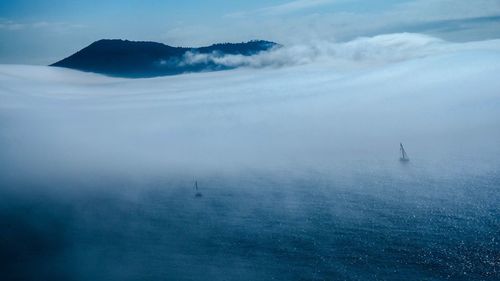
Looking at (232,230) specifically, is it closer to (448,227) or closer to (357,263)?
(357,263)

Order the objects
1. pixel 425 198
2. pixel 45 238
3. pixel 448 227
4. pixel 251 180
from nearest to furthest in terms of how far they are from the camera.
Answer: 1. pixel 448 227
2. pixel 45 238
3. pixel 425 198
4. pixel 251 180

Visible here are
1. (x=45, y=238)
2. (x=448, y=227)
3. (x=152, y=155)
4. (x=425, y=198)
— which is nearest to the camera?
(x=448, y=227)

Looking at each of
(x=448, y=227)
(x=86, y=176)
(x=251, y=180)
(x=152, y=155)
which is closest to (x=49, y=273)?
(x=448, y=227)

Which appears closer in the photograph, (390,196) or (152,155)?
(390,196)

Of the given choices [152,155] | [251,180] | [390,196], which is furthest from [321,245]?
[152,155]

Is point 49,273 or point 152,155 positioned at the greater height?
point 49,273

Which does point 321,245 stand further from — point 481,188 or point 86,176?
point 86,176
